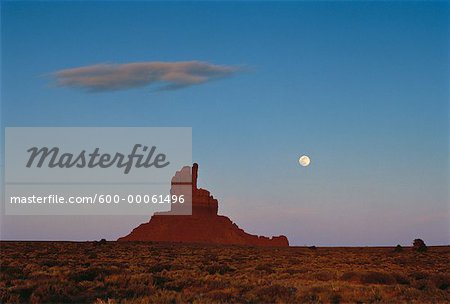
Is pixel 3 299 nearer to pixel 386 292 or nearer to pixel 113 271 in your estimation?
pixel 113 271

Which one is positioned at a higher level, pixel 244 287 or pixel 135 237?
pixel 135 237

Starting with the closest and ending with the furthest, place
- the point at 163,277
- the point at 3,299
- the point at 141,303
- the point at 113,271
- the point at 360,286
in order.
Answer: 1. the point at 141,303
2. the point at 3,299
3. the point at 360,286
4. the point at 163,277
5. the point at 113,271

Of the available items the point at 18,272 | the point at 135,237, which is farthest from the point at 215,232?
the point at 18,272

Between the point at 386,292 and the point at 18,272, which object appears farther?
the point at 18,272

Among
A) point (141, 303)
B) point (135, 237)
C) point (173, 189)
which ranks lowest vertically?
point (141, 303)

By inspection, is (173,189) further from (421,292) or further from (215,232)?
(421,292)

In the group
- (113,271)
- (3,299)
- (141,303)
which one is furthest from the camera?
(113,271)

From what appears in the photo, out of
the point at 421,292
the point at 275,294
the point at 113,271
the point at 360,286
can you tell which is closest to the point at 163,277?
the point at 113,271
